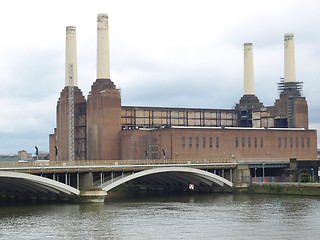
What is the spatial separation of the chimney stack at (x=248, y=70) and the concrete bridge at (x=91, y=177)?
47.3 meters

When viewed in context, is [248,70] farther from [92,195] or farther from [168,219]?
[168,219]

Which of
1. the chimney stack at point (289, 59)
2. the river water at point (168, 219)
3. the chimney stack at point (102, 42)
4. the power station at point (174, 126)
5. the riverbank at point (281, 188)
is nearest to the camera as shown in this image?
the river water at point (168, 219)

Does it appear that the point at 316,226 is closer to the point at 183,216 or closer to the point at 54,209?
the point at 183,216

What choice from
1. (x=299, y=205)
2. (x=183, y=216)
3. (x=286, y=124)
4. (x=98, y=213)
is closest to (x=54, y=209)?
(x=98, y=213)

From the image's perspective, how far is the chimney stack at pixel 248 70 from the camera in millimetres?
Answer: 155125

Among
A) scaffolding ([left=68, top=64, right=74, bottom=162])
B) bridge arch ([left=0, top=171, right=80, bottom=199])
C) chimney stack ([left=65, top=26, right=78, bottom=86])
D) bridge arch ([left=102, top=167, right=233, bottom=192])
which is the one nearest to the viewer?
bridge arch ([left=0, top=171, right=80, bottom=199])

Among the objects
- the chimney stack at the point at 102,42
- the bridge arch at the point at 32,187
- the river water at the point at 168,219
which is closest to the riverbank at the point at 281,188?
the river water at the point at 168,219

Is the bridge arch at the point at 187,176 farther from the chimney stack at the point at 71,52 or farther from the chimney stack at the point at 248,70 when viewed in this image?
the chimney stack at the point at 248,70

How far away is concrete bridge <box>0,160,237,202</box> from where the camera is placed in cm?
8400

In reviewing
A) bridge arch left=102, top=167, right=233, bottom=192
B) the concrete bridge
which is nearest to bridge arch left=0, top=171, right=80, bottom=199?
the concrete bridge

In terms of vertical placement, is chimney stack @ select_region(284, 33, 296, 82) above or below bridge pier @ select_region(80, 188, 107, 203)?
above

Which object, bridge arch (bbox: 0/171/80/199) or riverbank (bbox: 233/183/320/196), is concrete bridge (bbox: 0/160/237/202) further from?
riverbank (bbox: 233/183/320/196)

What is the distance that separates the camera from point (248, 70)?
156 m

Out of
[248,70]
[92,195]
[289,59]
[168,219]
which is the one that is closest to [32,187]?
[92,195]
